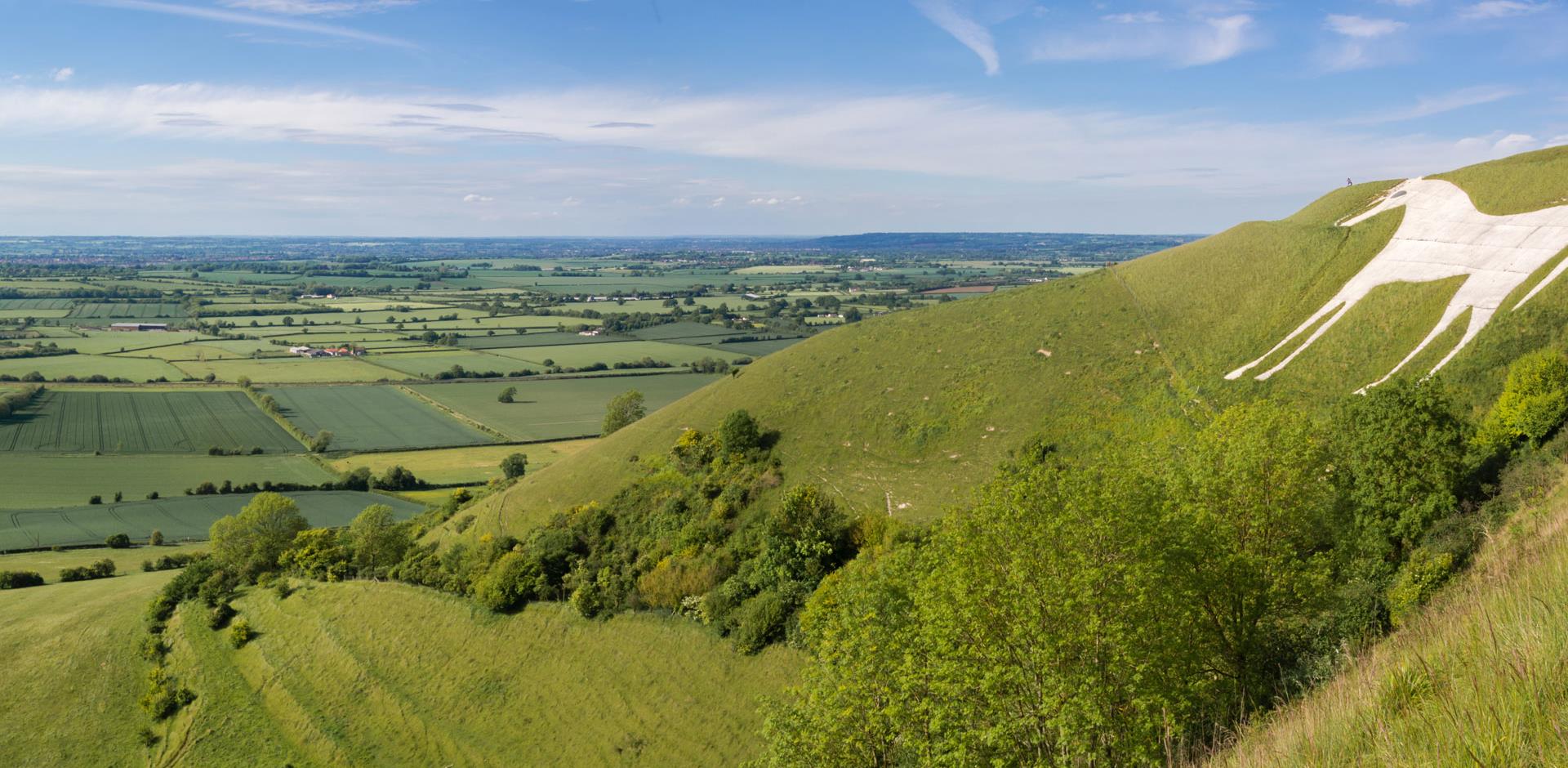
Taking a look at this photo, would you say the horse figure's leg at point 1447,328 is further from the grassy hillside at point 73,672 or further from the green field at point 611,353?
the green field at point 611,353

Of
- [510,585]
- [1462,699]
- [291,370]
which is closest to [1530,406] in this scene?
[1462,699]

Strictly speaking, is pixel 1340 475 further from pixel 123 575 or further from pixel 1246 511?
pixel 123 575

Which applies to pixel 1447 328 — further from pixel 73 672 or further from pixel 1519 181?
pixel 73 672

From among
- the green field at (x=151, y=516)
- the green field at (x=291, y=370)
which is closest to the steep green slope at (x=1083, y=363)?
the green field at (x=151, y=516)

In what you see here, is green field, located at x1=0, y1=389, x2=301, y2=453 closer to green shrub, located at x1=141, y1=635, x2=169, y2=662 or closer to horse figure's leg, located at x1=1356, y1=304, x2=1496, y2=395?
green shrub, located at x1=141, y1=635, x2=169, y2=662

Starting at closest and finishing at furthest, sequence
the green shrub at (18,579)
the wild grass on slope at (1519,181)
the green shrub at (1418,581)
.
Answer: the green shrub at (1418,581) → the wild grass on slope at (1519,181) → the green shrub at (18,579)

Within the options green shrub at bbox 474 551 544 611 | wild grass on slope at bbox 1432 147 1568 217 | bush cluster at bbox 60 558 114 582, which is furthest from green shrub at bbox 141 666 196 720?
wild grass on slope at bbox 1432 147 1568 217

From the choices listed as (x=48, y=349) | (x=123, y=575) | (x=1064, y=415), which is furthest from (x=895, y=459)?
(x=48, y=349)
